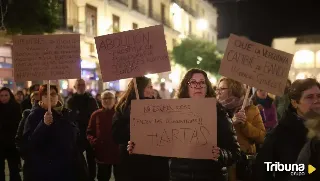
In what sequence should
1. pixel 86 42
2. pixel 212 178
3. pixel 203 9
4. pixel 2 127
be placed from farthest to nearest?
1. pixel 203 9
2. pixel 86 42
3. pixel 2 127
4. pixel 212 178

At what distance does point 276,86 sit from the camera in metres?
4.04

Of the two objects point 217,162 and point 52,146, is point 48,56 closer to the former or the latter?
point 52,146

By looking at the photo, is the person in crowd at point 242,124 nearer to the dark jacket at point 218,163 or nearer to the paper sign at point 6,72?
the dark jacket at point 218,163

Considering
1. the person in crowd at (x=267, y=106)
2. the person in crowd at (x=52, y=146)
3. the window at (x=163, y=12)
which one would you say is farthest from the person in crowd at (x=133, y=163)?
the window at (x=163, y=12)

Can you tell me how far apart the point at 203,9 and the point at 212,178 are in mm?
47951

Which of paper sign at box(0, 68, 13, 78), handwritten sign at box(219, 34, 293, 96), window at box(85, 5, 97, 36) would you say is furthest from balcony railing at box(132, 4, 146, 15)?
handwritten sign at box(219, 34, 293, 96)

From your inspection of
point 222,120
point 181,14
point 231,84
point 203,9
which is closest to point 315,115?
point 222,120

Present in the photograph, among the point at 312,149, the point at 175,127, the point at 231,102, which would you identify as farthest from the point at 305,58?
the point at 312,149

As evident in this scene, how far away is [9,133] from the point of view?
6.95 meters

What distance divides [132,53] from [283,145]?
1.85 meters

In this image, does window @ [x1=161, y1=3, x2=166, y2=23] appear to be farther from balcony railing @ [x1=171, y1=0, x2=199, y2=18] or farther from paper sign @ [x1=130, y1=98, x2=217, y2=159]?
paper sign @ [x1=130, y1=98, x2=217, y2=159]

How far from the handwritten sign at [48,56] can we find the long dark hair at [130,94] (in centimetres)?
62

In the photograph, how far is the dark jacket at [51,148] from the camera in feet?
13.5

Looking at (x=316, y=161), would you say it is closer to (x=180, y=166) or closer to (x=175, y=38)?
(x=180, y=166)
